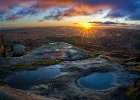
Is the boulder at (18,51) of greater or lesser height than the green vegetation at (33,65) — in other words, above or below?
above

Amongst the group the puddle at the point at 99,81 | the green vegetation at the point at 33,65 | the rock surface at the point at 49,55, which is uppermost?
the rock surface at the point at 49,55

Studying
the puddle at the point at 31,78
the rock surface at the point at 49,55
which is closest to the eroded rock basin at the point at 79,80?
the puddle at the point at 31,78

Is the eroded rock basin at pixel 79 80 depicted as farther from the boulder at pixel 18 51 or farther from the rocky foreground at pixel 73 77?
the boulder at pixel 18 51

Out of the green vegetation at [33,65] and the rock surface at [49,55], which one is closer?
the green vegetation at [33,65]

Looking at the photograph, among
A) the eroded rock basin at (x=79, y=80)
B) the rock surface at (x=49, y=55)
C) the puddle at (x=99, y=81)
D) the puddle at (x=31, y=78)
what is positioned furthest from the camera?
the rock surface at (x=49, y=55)

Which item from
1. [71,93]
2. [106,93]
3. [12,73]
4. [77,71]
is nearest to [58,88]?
[71,93]

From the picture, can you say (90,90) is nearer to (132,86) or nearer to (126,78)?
(132,86)

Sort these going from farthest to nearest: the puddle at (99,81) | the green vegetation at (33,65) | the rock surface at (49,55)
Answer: the rock surface at (49,55)
the green vegetation at (33,65)
the puddle at (99,81)

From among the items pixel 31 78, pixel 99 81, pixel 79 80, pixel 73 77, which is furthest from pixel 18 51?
pixel 99 81
